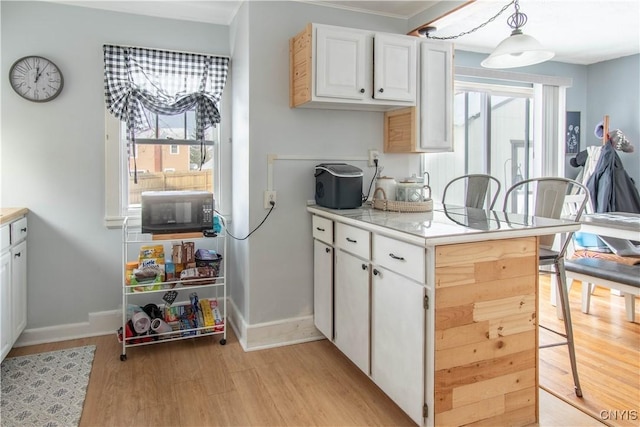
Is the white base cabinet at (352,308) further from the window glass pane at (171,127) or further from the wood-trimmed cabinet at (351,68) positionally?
the window glass pane at (171,127)

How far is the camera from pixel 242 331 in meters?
2.93

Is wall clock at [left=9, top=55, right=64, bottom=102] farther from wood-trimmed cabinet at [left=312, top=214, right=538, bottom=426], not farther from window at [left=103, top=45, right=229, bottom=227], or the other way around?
wood-trimmed cabinet at [left=312, top=214, right=538, bottom=426]

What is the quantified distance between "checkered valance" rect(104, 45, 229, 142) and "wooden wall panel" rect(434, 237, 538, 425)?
7.07 feet

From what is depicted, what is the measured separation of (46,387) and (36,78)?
6.12 feet

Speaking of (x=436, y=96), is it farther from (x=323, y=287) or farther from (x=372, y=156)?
(x=323, y=287)

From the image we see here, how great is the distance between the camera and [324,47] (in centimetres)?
255

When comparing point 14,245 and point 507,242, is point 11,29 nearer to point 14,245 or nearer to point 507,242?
point 14,245

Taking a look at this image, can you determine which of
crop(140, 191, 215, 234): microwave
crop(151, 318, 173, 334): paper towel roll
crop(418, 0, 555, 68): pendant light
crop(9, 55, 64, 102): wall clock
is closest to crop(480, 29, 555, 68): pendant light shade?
crop(418, 0, 555, 68): pendant light

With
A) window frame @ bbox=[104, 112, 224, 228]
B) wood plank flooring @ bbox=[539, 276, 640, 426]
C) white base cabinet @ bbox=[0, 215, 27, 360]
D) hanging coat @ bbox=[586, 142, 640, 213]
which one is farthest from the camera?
hanging coat @ bbox=[586, 142, 640, 213]

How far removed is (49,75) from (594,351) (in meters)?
3.85

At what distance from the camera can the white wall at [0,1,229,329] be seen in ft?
9.14

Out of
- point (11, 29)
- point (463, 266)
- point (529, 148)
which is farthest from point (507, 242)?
point (529, 148)

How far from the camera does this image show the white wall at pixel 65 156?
279 cm

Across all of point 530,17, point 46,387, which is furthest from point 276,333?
point 530,17
